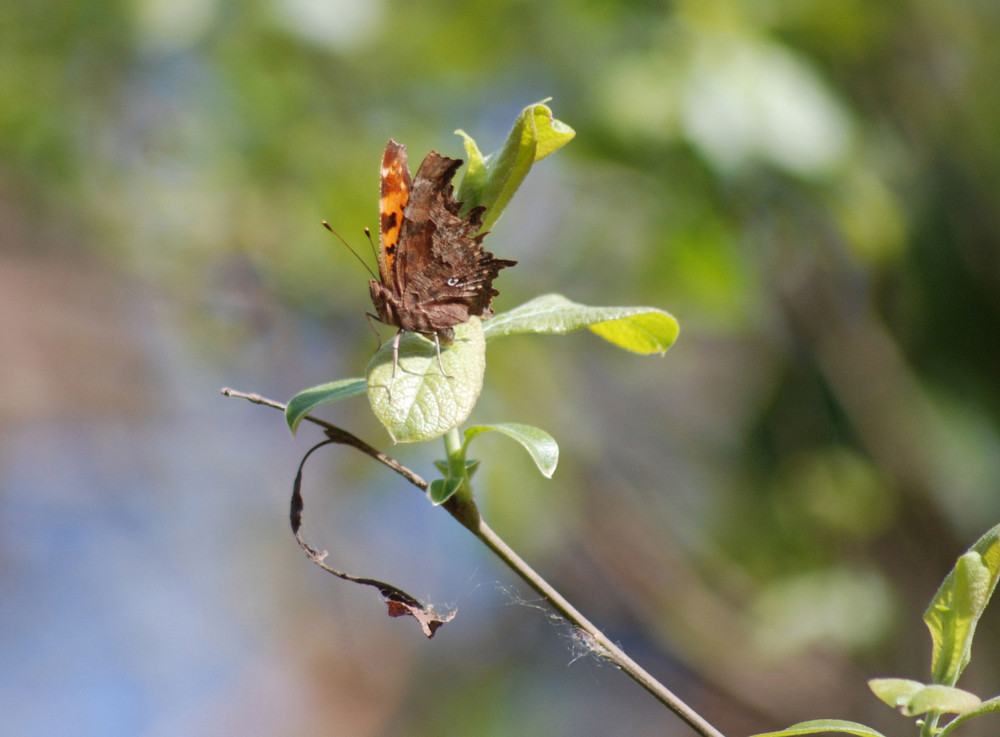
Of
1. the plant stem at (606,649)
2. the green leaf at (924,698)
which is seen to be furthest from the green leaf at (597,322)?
the green leaf at (924,698)

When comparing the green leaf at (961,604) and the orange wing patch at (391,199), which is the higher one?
the orange wing patch at (391,199)

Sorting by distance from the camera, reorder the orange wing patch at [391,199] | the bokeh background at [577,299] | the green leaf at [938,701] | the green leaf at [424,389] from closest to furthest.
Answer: the green leaf at [938,701], the green leaf at [424,389], the orange wing patch at [391,199], the bokeh background at [577,299]

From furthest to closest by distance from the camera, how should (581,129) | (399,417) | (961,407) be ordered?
(961,407) → (581,129) → (399,417)

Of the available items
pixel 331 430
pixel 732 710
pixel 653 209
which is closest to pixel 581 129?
pixel 653 209

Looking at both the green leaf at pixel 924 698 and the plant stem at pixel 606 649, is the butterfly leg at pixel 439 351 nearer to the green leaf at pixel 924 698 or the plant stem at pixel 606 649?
the plant stem at pixel 606 649

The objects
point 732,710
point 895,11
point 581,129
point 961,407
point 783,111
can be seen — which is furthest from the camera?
point 732,710

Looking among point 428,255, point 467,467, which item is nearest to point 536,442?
point 467,467

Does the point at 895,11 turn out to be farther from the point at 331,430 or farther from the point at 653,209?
the point at 331,430
